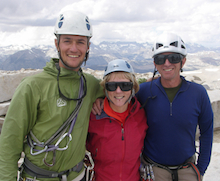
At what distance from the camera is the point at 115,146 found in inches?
154

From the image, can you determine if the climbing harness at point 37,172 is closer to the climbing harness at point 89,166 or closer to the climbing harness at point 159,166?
the climbing harness at point 89,166

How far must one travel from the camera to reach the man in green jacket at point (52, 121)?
312 cm

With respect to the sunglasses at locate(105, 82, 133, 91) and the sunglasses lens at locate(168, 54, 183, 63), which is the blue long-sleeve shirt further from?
the sunglasses at locate(105, 82, 133, 91)

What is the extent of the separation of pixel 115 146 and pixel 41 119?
1.67 m

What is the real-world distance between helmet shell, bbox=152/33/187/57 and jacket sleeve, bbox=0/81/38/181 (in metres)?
3.06

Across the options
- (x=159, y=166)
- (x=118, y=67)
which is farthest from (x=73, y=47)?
(x=159, y=166)

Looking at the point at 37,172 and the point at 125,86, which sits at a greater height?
the point at 125,86

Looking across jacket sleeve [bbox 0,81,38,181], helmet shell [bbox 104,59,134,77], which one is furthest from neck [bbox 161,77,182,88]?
jacket sleeve [bbox 0,81,38,181]

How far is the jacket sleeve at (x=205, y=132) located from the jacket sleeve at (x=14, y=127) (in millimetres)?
3661

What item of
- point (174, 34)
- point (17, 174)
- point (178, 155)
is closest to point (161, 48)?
point (174, 34)

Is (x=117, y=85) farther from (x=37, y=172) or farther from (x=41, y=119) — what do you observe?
(x=37, y=172)

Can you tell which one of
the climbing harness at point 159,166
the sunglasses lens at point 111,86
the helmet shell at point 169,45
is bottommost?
Answer: the climbing harness at point 159,166

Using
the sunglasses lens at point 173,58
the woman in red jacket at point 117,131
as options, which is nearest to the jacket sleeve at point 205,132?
the sunglasses lens at point 173,58

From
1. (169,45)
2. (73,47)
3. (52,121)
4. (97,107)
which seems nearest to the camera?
(52,121)
